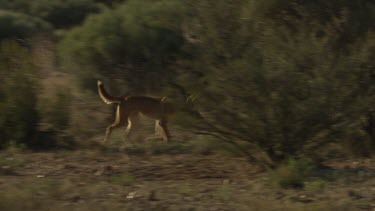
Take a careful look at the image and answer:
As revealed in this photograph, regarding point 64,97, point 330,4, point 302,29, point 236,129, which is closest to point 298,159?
point 236,129

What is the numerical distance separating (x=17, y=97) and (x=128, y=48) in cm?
288

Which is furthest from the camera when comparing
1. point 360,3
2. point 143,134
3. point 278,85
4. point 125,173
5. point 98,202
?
point 143,134

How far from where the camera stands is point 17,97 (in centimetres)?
1273

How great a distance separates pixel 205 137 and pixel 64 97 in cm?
325

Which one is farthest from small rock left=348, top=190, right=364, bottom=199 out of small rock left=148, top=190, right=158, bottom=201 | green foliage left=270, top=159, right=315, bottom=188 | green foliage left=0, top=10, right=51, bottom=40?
green foliage left=0, top=10, right=51, bottom=40

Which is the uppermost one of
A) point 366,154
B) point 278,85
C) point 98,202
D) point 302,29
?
point 302,29

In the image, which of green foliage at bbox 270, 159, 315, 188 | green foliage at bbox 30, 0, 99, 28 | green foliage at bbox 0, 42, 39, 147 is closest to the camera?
green foliage at bbox 270, 159, 315, 188

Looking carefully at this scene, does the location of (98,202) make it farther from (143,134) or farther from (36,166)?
(143,134)

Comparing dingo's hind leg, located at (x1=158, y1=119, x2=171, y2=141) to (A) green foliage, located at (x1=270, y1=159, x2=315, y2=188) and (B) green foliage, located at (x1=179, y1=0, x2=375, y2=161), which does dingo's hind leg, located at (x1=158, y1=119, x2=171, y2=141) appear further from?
(A) green foliage, located at (x1=270, y1=159, x2=315, y2=188)

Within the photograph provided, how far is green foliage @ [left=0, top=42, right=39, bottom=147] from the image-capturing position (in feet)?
41.6

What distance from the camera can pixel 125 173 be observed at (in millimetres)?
10648

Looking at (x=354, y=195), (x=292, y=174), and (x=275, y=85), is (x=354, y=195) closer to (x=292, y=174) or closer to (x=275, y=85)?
(x=292, y=174)

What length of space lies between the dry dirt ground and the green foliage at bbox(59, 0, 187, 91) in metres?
2.81

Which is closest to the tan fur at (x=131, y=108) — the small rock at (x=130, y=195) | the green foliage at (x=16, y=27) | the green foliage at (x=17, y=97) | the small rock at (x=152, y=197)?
the green foliage at (x=17, y=97)
